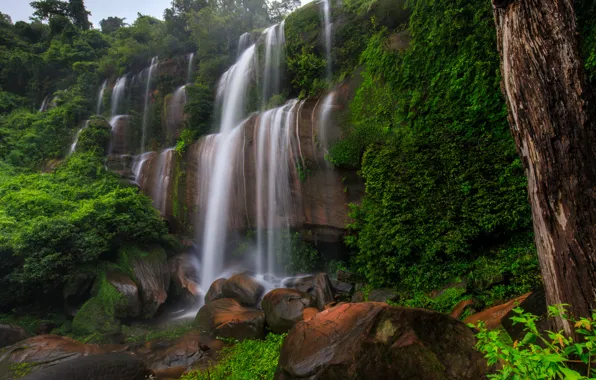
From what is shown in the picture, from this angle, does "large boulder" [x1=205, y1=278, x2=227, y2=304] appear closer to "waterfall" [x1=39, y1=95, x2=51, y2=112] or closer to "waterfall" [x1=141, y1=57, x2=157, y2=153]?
"waterfall" [x1=141, y1=57, x2=157, y2=153]

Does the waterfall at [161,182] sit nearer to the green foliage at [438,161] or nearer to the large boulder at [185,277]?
the large boulder at [185,277]

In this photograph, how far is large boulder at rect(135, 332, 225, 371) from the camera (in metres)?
5.60

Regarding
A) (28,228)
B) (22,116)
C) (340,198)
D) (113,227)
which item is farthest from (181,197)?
(22,116)

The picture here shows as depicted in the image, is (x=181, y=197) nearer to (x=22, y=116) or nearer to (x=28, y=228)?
(x=28, y=228)

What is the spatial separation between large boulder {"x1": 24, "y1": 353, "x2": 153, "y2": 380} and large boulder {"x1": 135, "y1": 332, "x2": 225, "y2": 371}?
526 millimetres

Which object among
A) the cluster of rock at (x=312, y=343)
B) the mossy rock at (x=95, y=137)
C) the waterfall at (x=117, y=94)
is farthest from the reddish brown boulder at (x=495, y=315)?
the waterfall at (x=117, y=94)

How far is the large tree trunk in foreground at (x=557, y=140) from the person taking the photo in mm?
2125

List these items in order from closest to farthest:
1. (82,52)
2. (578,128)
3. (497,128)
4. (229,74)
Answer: (578,128) → (497,128) → (229,74) → (82,52)

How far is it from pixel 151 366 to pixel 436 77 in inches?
346

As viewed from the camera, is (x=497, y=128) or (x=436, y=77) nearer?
(x=497, y=128)

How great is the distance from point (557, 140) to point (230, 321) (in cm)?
662

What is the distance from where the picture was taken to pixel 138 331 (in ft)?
26.3

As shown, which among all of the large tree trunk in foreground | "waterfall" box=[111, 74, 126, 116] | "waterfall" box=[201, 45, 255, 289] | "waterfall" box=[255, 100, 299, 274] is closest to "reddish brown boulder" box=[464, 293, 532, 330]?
the large tree trunk in foreground

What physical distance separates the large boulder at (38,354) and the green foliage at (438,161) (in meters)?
6.41
